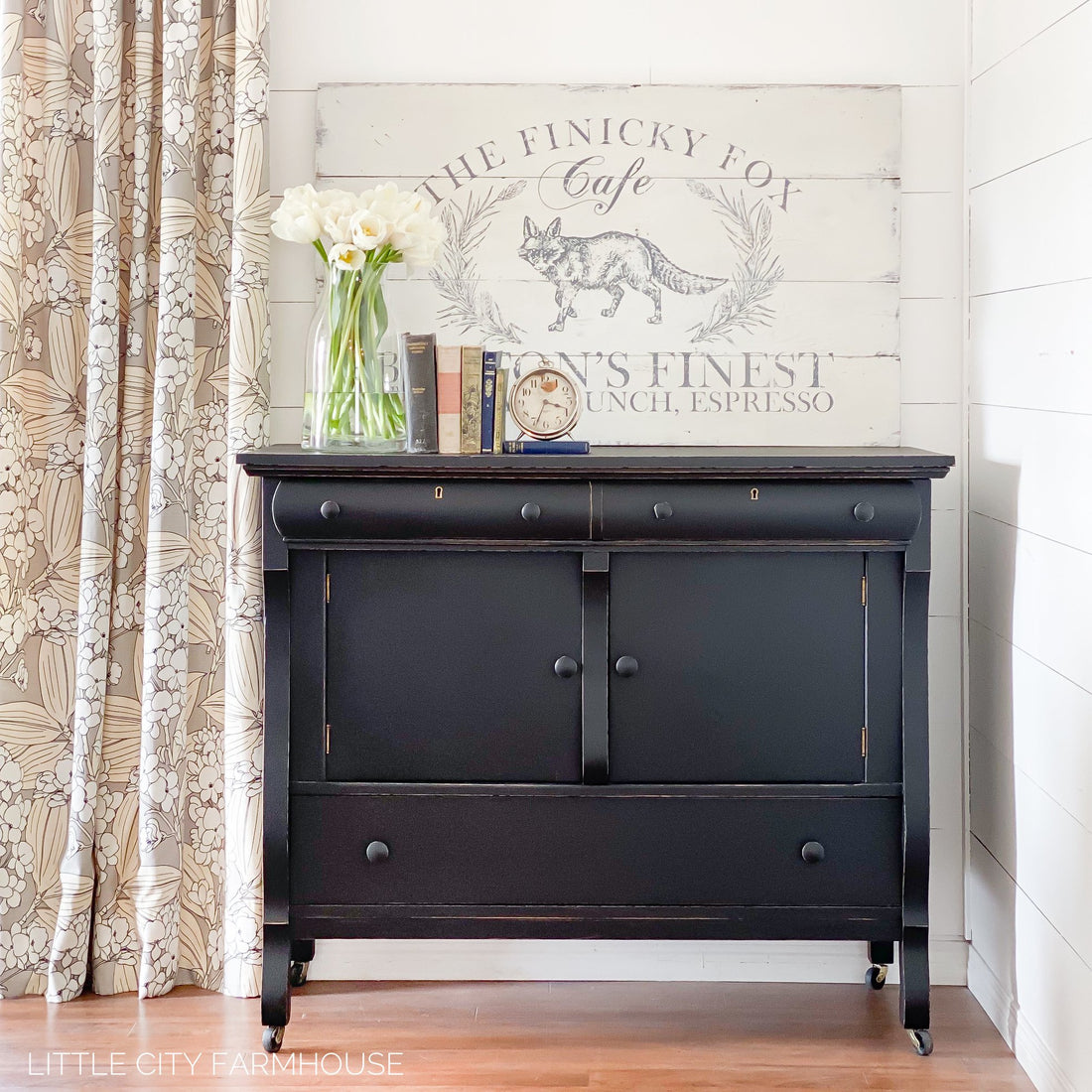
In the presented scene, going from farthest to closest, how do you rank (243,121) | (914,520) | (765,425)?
(765,425), (243,121), (914,520)

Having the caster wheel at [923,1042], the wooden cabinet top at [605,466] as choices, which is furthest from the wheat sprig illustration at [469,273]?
the caster wheel at [923,1042]

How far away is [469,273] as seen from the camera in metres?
2.24

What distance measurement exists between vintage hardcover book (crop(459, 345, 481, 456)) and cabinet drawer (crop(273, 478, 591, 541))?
0.10m

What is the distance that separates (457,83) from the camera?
7.30 feet

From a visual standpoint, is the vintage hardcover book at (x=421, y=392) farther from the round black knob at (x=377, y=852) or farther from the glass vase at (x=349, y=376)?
the round black knob at (x=377, y=852)

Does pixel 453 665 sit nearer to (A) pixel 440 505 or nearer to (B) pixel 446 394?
(A) pixel 440 505

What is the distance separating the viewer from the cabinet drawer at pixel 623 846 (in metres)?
1.90

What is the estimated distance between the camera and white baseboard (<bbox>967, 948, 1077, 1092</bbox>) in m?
1.83

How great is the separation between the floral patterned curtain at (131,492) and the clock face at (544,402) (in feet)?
1.84

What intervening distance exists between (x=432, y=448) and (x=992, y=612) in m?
1.14

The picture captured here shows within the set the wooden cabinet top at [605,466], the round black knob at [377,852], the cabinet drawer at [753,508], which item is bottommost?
the round black knob at [377,852]

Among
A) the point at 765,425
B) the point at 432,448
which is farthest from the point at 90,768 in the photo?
the point at 765,425

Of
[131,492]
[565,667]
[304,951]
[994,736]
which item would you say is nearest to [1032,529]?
[994,736]

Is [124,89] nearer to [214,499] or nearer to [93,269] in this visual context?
[93,269]
